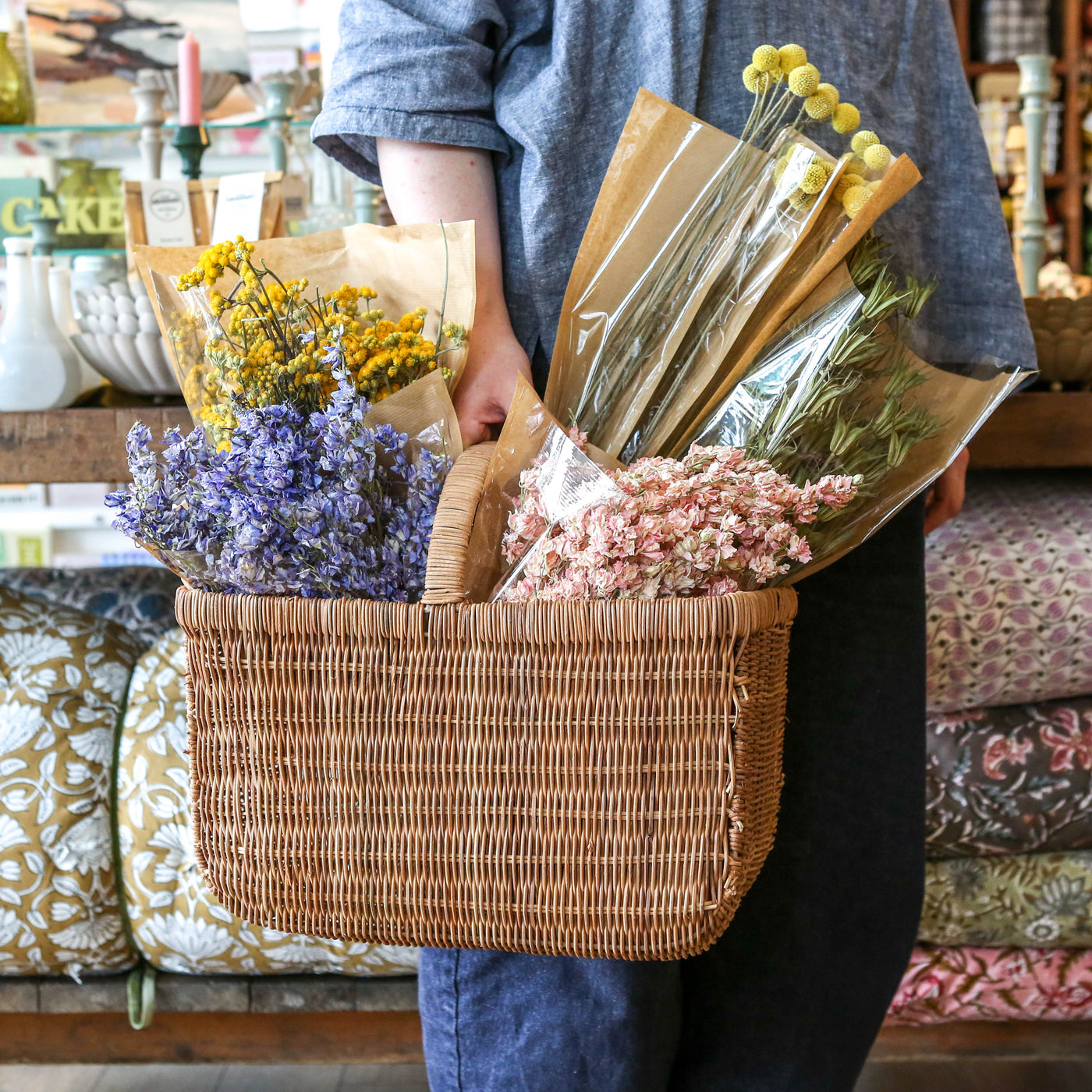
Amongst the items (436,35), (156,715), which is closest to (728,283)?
(436,35)

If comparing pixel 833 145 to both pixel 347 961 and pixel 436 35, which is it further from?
pixel 347 961

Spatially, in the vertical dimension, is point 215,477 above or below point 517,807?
above

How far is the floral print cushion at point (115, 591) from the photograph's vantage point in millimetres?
1382

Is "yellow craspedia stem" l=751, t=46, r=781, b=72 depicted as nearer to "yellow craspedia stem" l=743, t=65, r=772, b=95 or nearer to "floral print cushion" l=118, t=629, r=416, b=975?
"yellow craspedia stem" l=743, t=65, r=772, b=95

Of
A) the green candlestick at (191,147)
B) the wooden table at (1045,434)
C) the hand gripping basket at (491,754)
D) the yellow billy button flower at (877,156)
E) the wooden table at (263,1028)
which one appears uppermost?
the green candlestick at (191,147)

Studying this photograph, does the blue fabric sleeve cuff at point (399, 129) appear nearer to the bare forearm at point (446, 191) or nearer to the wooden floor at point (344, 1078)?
the bare forearm at point (446, 191)

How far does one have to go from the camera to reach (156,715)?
1.15m

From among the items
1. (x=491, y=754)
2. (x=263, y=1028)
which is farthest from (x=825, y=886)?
(x=263, y=1028)

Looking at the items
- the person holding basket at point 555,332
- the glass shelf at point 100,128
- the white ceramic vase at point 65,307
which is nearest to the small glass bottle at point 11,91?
the glass shelf at point 100,128

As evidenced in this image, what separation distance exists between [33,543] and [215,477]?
2861 millimetres

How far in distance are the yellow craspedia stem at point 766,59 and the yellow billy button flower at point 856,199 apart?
0.26 ft

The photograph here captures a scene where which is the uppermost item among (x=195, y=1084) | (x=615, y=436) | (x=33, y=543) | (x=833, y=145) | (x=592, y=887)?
(x=833, y=145)

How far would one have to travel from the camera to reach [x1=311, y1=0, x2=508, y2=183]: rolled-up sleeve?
67 centimetres

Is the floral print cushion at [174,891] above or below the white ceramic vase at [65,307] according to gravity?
below
